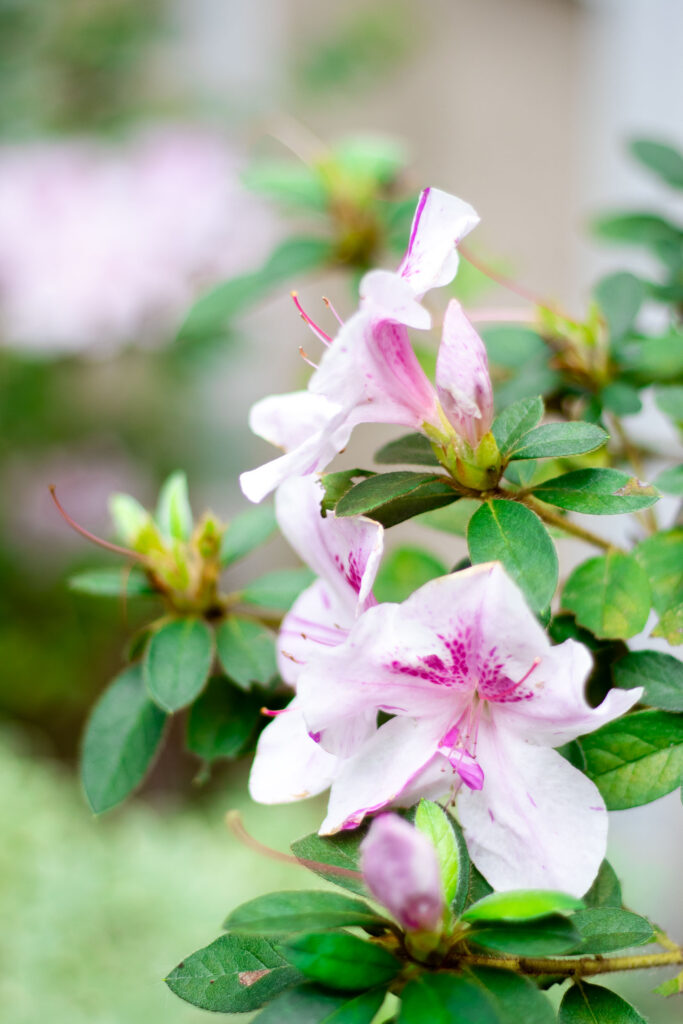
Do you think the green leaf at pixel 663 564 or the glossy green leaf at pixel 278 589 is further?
the glossy green leaf at pixel 278 589

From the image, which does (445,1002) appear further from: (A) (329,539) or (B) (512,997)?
(A) (329,539)

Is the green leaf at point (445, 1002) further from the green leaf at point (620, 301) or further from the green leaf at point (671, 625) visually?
the green leaf at point (620, 301)

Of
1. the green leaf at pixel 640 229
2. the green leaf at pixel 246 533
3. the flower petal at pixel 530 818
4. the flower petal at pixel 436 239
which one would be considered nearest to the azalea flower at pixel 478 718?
the flower petal at pixel 530 818

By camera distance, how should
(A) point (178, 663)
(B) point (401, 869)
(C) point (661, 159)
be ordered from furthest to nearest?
(C) point (661, 159) < (A) point (178, 663) < (B) point (401, 869)

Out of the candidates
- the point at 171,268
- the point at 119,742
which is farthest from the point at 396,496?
the point at 171,268

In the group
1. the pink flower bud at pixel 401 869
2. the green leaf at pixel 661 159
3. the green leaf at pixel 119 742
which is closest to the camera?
the pink flower bud at pixel 401 869

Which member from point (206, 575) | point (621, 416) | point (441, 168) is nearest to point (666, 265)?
point (621, 416)
